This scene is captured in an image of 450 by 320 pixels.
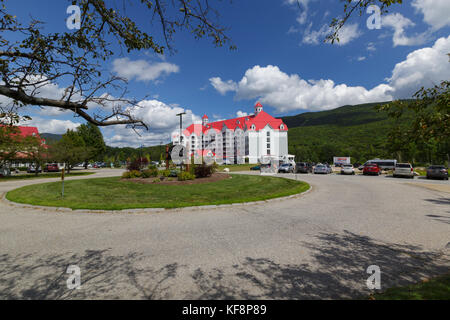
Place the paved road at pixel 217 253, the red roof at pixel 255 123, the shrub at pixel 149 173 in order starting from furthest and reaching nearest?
the red roof at pixel 255 123
the shrub at pixel 149 173
the paved road at pixel 217 253

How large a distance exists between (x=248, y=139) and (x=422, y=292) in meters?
78.1

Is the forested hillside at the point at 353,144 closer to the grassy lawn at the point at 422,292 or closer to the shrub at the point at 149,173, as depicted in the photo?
the shrub at the point at 149,173

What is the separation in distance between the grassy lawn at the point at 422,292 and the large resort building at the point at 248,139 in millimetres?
74022

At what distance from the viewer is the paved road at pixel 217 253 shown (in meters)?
3.05

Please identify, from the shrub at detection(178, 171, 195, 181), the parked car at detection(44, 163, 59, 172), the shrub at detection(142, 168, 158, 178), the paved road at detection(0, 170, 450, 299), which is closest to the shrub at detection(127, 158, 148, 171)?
the shrub at detection(142, 168, 158, 178)

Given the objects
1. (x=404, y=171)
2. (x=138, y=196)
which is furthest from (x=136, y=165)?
(x=404, y=171)

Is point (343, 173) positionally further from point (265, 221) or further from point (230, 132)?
point (230, 132)

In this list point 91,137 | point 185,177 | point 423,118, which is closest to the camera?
point 423,118

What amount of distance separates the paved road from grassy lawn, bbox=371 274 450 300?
0.25 meters

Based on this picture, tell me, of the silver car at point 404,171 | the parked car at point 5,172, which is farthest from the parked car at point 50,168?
the silver car at point 404,171

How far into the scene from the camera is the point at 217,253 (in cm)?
427

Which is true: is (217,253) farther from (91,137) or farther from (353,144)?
(353,144)
